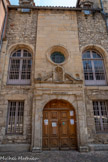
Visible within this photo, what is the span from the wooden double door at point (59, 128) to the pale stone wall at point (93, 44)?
836 millimetres

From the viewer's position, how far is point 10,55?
732 centimetres

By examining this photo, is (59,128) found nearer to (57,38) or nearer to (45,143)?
(45,143)

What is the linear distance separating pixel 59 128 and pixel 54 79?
2.47m

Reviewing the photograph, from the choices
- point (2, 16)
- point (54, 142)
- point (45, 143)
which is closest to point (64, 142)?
point (54, 142)

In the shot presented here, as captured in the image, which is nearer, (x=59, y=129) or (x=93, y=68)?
(x=59, y=129)

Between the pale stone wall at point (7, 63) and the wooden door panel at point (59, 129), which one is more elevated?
the pale stone wall at point (7, 63)

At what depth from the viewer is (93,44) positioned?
7492 millimetres

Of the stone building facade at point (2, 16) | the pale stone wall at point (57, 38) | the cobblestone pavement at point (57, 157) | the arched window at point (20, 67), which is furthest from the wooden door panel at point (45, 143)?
the stone building facade at point (2, 16)

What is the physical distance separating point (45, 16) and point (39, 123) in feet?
22.7

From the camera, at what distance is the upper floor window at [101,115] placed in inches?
237

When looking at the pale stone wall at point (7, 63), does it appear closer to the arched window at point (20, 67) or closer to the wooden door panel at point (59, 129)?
the arched window at point (20, 67)

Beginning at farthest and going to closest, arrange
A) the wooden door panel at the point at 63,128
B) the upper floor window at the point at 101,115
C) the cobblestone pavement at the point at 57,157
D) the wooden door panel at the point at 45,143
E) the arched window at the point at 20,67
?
the arched window at the point at 20,67
the upper floor window at the point at 101,115
the wooden door panel at the point at 63,128
the wooden door panel at the point at 45,143
the cobblestone pavement at the point at 57,157

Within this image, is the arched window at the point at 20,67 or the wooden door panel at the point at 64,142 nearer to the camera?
the wooden door panel at the point at 64,142

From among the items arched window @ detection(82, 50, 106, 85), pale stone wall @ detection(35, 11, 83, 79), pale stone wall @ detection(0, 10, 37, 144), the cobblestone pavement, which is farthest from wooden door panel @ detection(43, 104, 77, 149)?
arched window @ detection(82, 50, 106, 85)
